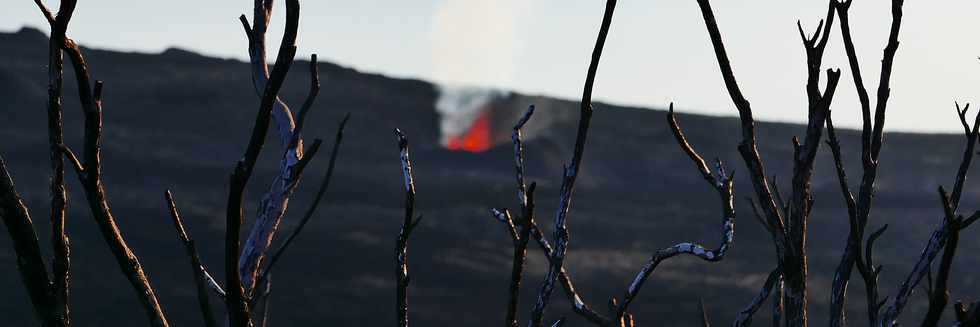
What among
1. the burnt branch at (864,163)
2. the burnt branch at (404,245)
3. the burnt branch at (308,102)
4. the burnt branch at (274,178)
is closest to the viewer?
the burnt branch at (404,245)

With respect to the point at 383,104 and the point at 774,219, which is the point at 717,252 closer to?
the point at 774,219

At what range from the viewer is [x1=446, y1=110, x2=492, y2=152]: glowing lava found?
144 feet

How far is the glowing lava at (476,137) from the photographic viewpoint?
43.8 metres

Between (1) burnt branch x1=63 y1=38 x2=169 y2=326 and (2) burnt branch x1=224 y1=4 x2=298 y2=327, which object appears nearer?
(2) burnt branch x1=224 y1=4 x2=298 y2=327

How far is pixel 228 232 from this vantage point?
115 cm

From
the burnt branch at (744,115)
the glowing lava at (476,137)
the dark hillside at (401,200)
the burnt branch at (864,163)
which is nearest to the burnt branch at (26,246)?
the burnt branch at (744,115)

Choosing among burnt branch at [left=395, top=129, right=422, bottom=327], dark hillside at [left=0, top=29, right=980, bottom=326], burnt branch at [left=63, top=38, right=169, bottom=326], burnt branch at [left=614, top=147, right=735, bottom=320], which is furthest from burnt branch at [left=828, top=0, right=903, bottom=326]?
dark hillside at [left=0, top=29, right=980, bottom=326]

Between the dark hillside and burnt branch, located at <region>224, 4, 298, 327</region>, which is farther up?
burnt branch, located at <region>224, 4, 298, 327</region>

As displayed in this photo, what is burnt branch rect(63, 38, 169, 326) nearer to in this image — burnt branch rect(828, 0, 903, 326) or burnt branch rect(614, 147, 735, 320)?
burnt branch rect(614, 147, 735, 320)

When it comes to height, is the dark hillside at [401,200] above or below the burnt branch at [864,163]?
below

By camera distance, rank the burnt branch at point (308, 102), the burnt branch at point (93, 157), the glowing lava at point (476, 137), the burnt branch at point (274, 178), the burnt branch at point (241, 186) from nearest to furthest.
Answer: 1. the burnt branch at point (241, 186)
2. the burnt branch at point (93, 157)
3. the burnt branch at point (308, 102)
4. the burnt branch at point (274, 178)
5. the glowing lava at point (476, 137)

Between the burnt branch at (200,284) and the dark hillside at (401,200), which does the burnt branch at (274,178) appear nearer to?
the burnt branch at (200,284)

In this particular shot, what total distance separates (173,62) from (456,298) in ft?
94.3

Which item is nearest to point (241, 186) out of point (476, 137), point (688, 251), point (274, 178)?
point (688, 251)
